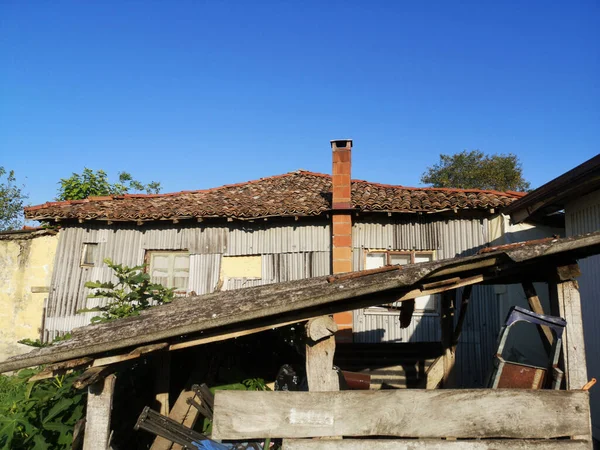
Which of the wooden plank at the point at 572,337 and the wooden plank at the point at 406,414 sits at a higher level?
the wooden plank at the point at 572,337

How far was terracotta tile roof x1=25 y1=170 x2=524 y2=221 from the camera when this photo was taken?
31.8 ft

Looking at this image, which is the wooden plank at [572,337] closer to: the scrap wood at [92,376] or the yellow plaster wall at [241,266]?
the scrap wood at [92,376]

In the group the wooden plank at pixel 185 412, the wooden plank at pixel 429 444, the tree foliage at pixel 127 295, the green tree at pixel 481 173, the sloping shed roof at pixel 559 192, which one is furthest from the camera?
the green tree at pixel 481 173

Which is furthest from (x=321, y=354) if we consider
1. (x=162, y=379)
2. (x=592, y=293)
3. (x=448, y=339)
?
(x=592, y=293)

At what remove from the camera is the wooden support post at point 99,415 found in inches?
151

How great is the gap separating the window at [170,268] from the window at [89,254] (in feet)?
4.70

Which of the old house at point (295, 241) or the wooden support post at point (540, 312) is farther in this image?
the old house at point (295, 241)

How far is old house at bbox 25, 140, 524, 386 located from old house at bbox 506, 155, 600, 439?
2.24m

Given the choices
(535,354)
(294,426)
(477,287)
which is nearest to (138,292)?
(294,426)

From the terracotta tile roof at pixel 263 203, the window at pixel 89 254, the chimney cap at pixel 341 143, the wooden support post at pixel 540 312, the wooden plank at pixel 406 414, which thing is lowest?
the wooden plank at pixel 406 414

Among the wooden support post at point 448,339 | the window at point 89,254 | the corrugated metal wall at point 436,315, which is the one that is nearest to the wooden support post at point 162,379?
the wooden support post at point 448,339

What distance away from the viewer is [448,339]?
5.89 m

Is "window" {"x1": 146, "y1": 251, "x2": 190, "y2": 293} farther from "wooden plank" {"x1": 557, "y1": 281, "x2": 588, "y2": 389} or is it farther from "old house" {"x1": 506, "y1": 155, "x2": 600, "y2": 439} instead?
"wooden plank" {"x1": 557, "y1": 281, "x2": 588, "y2": 389}

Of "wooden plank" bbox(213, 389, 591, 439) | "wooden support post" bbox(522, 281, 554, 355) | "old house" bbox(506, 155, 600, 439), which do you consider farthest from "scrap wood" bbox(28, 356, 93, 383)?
"old house" bbox(506, 155, 600, 439)
